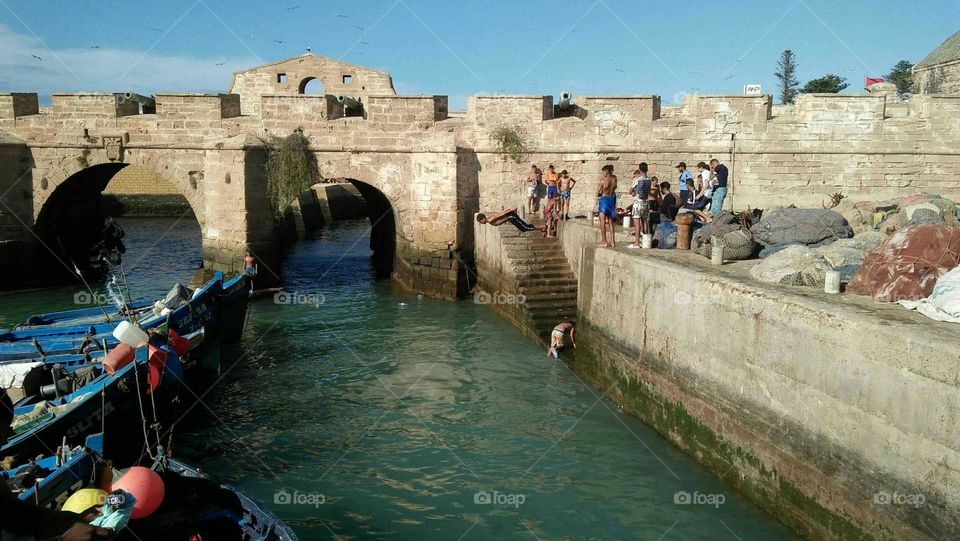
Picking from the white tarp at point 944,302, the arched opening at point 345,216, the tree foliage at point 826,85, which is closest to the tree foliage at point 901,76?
the tree foliage at point 826,85

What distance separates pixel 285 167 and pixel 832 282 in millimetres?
12863

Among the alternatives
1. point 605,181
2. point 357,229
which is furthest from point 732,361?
point 357,229

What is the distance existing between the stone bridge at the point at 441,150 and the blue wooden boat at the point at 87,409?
822cm

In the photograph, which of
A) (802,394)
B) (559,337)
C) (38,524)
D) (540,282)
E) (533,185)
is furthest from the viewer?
(533,185)

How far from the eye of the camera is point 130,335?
9.57 metres

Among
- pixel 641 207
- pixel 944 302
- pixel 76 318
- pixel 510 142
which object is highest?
pixel 510 142

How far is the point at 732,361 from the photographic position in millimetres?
8008

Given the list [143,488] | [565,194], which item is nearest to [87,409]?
[143,488]

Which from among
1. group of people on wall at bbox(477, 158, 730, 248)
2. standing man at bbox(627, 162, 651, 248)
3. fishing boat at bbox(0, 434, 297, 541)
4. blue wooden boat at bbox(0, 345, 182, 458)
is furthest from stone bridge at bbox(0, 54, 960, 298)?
fishing boat at bbox(0, 434, 297, 541)

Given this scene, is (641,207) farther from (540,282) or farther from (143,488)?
(143,488)

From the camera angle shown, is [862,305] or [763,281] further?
[763,281]

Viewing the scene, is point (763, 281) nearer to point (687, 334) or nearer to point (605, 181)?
point (687, 334)

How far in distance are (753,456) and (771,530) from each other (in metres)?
0.75

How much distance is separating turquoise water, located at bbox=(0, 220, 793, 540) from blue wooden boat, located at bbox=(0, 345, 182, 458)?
848 millimetres
